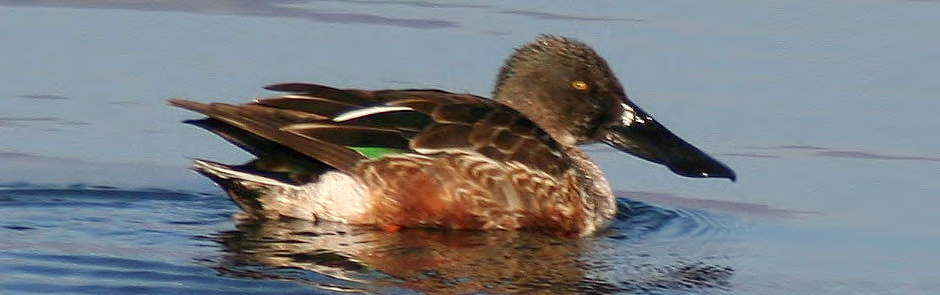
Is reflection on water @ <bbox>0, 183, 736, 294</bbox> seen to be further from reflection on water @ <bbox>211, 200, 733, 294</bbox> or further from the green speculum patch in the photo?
the green speculum patch

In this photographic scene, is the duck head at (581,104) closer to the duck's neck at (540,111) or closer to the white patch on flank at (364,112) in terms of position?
the duck's neck at (540,111)

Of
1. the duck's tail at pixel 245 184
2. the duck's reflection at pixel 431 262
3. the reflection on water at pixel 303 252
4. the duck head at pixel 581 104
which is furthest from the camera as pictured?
the duck head at pixel 581 104

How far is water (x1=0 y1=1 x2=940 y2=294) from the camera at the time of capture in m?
9.51

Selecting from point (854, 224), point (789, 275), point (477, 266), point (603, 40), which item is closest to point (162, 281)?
point (477, 266)

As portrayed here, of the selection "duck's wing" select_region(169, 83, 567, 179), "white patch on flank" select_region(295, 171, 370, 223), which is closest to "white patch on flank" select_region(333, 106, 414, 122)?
"duck's wing" select_region(169, 83, 567, 179)

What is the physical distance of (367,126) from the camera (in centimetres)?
1021

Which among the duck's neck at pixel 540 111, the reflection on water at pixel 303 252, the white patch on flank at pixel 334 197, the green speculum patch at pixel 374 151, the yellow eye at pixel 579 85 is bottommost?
the reflection on water at pixel 303 252

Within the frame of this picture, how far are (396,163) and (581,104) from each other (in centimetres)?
132

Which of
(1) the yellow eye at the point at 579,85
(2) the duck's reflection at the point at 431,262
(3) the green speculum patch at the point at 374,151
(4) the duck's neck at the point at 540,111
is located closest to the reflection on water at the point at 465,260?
(2) the duck's reflection at the point at 431,262

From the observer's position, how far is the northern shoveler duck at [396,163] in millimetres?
10172

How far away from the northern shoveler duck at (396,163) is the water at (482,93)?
129 mm

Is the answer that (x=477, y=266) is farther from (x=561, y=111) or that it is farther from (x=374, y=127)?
(x=561, y=111)

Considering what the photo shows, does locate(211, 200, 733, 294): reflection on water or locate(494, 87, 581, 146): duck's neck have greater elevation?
locate(494, 87, 581, 146): duck's neck

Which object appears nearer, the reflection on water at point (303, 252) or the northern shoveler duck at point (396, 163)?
the reflection on water at point (303, 252)
